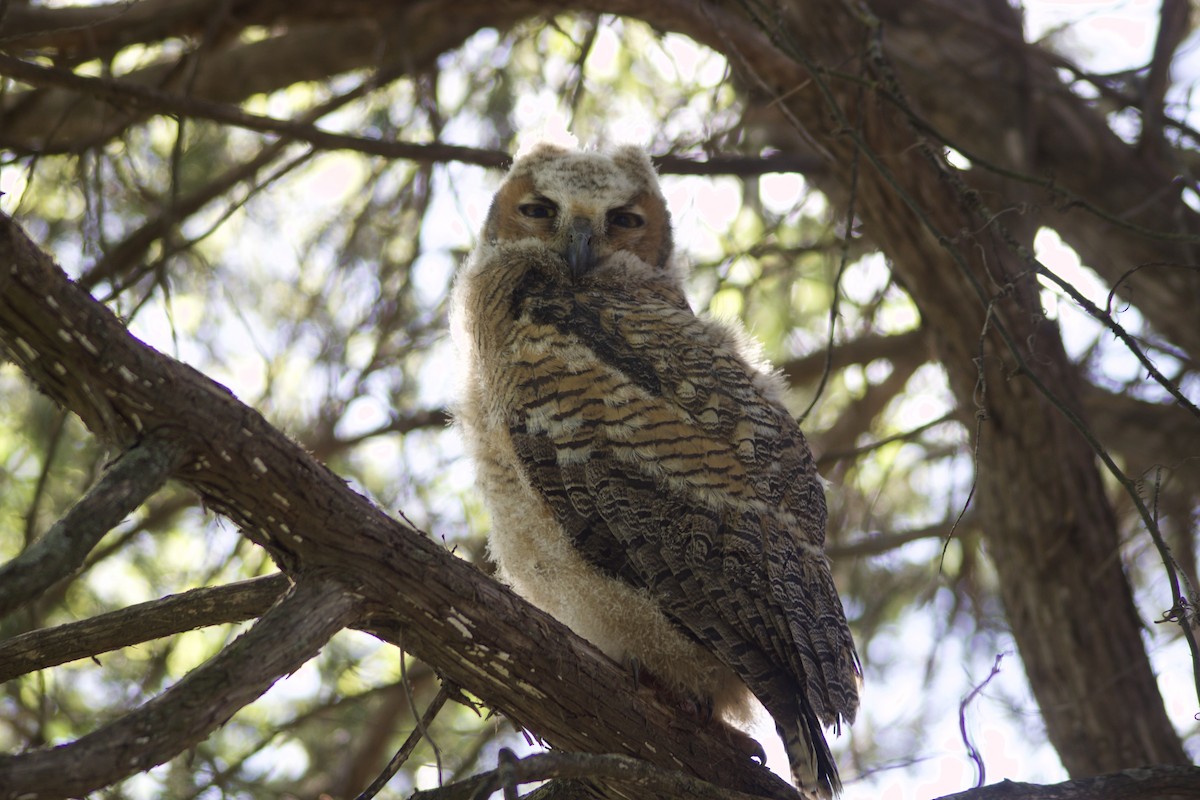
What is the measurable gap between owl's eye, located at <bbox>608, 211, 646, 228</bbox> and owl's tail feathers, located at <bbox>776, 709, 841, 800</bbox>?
188 centimetres

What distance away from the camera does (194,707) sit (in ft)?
5.81

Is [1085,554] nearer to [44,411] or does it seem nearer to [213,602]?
[213,602]

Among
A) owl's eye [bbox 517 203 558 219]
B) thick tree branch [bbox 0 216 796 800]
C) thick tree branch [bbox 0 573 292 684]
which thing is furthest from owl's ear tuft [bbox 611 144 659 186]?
thick tree branch [bbox 0 573 292 684]

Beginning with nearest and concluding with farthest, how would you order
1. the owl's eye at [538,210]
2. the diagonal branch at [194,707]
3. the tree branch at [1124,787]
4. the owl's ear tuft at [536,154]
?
the diagonal branch at [194,707] < the tree branch at [1124,787] < the owl's eye at [538,210] < the owl's ear tuft at [536,154]

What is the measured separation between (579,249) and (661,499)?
1.07 m

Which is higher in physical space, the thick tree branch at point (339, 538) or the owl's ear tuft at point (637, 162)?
the owl's ear tuft at point (637, 162)

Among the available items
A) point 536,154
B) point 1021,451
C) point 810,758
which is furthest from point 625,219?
point 810,758

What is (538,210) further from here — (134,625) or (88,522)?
(88,522)

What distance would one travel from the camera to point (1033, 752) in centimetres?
499

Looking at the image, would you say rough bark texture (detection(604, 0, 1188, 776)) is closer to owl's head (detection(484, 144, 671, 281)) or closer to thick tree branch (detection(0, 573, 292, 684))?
owl's head (detection(484, 144, 671, 281))

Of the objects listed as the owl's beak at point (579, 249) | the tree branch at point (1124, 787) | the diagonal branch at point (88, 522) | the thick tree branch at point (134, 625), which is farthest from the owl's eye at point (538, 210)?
the tree branch at point (1124, 787)

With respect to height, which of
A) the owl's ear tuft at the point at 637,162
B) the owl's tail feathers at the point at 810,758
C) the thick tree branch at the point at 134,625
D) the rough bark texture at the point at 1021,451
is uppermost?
the owl's ear tuft at the point at 637,162

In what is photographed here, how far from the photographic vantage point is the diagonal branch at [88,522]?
1.62 meters

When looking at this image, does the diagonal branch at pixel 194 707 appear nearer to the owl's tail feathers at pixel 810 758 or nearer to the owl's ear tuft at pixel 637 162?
the owl's tail feathers at pixel 810 758
